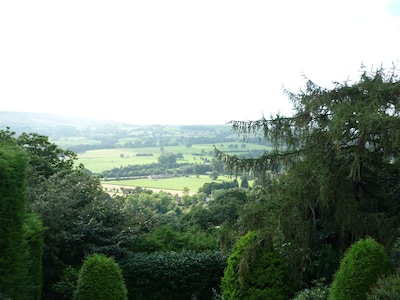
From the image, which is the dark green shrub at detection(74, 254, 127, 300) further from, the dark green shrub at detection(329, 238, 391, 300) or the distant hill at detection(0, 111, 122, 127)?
the distant hill at detection(0, 111, 122, 127)

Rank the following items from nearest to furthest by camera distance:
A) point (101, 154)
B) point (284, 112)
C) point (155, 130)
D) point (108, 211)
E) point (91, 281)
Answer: point (91, 281), point (284, 112), point (108, 211), point (101, 154), point (155, 130)

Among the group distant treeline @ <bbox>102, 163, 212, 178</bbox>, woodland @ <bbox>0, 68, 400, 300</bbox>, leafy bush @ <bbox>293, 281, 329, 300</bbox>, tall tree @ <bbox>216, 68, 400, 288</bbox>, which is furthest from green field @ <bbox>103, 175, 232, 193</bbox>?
leafy bush @ <bbox>293, 281, 329, 300</bbox>

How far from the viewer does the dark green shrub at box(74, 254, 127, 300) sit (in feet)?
25.8

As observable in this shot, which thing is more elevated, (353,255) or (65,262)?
(353,255)

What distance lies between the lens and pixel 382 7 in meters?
10.1

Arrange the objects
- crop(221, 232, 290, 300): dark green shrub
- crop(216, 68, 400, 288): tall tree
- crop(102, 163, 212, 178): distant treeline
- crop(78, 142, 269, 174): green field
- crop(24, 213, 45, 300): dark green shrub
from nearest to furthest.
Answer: crop(24, 213, 45, 300): dark green shrub, crop(221, 232, 290, 300): dark green shrub, crop(216, 68, 400, 288): tall tree, crop(102, 163, 212, 178): distant treeline, crop(78, 142, 269, 174): green field

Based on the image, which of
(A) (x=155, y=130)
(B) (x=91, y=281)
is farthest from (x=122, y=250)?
(A) (x=155, y=130)

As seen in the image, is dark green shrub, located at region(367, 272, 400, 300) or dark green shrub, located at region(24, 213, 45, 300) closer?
dark green shrub, located at region(367, 272, 400, 300)

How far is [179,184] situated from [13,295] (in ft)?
95.6

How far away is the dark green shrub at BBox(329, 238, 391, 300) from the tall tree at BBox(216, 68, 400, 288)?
1783 mm

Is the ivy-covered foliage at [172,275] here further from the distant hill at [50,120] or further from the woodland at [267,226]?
the distant hill at [50,120]

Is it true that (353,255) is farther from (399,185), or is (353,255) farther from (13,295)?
(13,295)

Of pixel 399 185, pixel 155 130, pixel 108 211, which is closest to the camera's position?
pixel 399 185

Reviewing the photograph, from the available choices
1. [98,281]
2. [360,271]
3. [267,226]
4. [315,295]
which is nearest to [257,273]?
[267,226]
